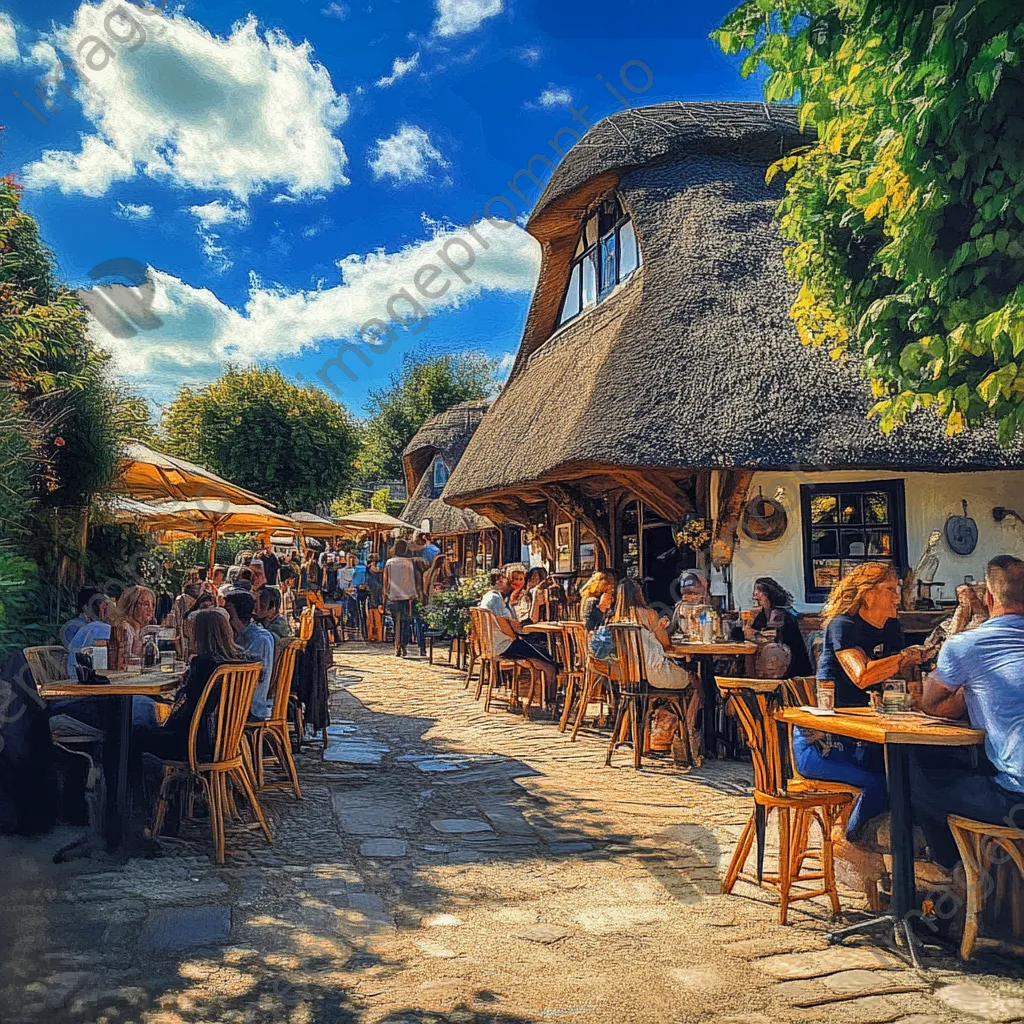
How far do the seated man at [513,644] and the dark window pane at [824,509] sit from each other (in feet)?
11.6

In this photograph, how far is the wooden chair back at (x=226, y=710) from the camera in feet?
15.9

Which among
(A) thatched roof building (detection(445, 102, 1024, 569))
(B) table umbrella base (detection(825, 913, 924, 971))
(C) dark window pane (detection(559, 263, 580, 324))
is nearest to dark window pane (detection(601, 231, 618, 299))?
(A) thatched roof building (detection(445, 102, 1024, 569))

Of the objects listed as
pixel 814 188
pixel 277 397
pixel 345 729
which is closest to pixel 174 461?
pixel 345 729

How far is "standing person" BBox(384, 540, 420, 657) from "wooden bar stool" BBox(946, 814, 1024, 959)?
12441mm

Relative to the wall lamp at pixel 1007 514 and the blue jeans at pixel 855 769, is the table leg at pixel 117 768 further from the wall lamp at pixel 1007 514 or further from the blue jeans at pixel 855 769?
the wall lamp at pixel 1007 514

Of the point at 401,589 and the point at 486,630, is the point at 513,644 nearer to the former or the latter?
the point at 486,630

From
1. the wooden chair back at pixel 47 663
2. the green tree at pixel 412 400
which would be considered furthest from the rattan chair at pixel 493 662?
the green tree at pixel 412 400

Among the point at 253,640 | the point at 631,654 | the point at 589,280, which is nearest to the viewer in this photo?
the point at 253,640

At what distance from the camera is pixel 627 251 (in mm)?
13125

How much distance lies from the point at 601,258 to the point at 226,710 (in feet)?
35.6

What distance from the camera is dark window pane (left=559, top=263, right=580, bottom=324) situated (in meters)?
15.0

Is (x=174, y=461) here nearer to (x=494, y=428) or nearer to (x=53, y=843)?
(x=53, y=843)

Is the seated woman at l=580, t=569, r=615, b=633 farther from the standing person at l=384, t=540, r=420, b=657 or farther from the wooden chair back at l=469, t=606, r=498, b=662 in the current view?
the standing person at l=384, t=540, r=420, b=657

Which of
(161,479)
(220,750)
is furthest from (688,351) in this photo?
(220,750)
